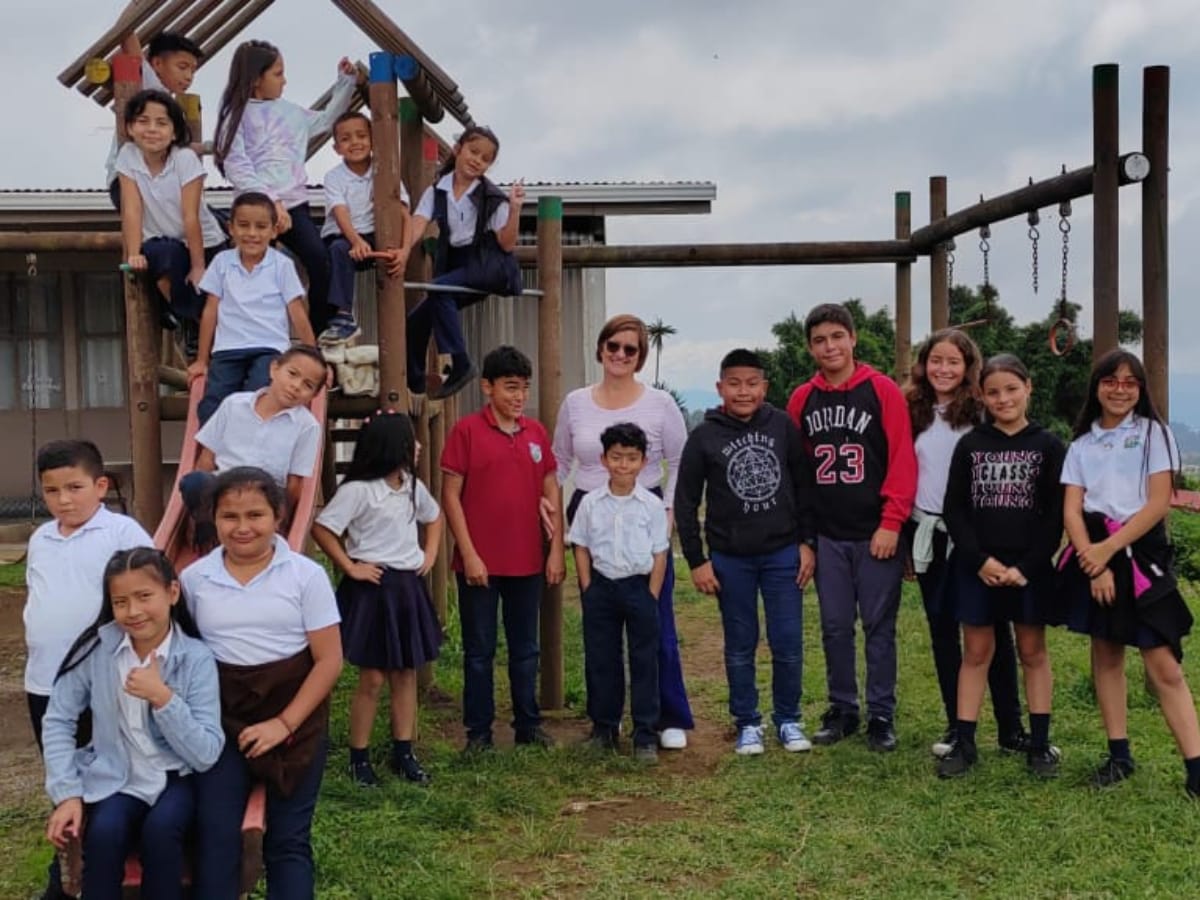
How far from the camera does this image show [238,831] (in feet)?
10.5

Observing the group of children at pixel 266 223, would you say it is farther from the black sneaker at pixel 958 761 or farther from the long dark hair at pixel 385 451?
the black sneaker at pixel 958 761

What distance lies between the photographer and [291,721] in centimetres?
335

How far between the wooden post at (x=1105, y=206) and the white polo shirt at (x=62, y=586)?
4.06 metres

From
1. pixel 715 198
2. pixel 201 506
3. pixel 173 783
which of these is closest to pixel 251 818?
pixel 173 783

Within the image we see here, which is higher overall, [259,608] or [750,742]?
[259,608]

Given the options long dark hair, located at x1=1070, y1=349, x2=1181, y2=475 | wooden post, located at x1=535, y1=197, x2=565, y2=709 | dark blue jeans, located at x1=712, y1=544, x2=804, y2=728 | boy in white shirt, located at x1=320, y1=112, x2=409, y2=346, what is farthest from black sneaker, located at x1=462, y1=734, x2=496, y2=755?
long dark hair, located at x1=1070, y1=349, x2=1181, y2=475

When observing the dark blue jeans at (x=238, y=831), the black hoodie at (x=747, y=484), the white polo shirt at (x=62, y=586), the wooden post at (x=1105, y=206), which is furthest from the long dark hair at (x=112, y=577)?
the wooden post at (x=1105, y=206)

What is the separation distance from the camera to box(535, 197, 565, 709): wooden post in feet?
19.4

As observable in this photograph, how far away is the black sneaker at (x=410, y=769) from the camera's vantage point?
483cm

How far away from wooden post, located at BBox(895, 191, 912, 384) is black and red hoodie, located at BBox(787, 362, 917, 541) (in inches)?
122

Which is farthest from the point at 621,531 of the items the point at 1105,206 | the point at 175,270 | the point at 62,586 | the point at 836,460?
the point at 1105,206

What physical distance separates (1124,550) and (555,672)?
8.96ft

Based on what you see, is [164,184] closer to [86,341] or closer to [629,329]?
[629,329]

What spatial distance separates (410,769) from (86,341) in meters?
9.14
